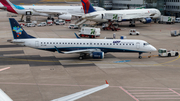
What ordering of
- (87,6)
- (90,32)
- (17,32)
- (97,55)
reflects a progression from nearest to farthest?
(97,55), (17,32), (90,32), (87,6)

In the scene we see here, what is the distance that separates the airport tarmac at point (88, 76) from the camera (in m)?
28.2

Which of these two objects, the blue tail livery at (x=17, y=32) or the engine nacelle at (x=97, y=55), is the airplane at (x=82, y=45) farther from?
the engine nacelle at (x=97, y=55)

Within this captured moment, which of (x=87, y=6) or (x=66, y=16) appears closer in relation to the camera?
(x=87, y=6)

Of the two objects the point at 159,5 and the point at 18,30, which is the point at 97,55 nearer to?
the point at 18,30

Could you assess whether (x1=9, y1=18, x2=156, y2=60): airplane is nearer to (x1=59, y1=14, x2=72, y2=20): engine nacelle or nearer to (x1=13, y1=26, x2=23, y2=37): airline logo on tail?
(x1=13, y1=26, x2=23, y2=37): airline logo on tail

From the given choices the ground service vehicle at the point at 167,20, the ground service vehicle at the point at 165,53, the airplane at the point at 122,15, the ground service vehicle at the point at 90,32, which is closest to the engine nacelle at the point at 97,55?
the ground service vehicle at the point at 165,53

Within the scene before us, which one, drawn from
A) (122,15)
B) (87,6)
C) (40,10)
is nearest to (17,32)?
(87,6)

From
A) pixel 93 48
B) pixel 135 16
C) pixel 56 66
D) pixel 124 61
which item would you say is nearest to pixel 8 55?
pixel 56 66

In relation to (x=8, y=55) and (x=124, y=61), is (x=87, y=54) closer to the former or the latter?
(x=124, y=61)

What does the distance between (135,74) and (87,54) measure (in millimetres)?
13911

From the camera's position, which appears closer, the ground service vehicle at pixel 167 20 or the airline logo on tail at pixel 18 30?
the airline logo on tail at pixel 18 30

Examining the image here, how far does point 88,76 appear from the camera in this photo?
35.3 m

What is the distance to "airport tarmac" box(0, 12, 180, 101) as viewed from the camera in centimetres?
2823

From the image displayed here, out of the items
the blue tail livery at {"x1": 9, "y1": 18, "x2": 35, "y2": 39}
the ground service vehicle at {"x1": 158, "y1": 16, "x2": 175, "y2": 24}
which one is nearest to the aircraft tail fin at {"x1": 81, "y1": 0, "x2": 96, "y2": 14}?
the ground service vehicle at {"x1": 158, "y1": 16, "x2": 175, "y2": 24}
